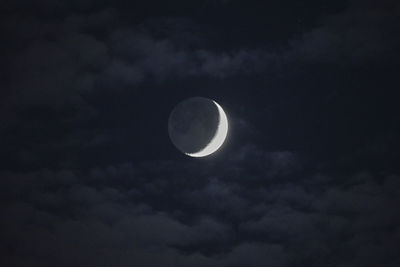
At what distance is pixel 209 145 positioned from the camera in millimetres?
15055

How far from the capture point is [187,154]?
1509 centimetres

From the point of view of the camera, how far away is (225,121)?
1547 centimetres

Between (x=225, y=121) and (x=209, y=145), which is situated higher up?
(x=225, y=121)

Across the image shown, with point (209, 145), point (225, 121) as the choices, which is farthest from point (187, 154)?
point (225, 121)

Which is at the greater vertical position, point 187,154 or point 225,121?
point 225,121

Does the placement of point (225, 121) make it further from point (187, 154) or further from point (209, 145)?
point (187, 154)

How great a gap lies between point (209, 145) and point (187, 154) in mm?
1269

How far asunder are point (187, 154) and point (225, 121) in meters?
2.75

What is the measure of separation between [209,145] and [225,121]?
1.63 m
